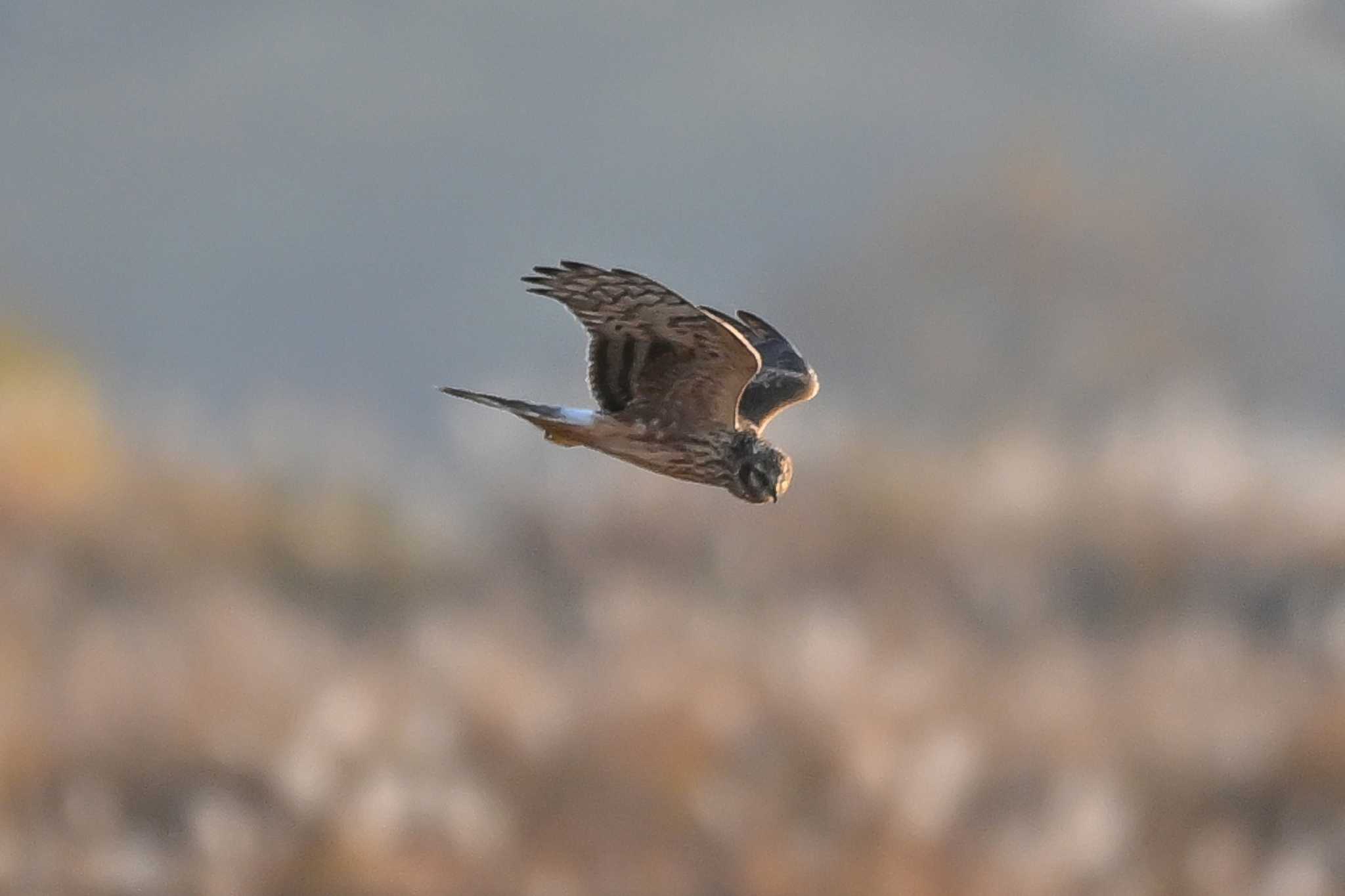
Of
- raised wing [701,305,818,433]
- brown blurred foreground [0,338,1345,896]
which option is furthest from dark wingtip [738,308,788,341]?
brown blurred foreground [0,338,1345,896]

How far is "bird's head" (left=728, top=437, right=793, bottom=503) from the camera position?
11.7ft

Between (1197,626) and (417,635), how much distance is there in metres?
3.92

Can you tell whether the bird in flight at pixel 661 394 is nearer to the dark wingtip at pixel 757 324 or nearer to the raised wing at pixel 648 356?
the raised wing at pixel 648 356

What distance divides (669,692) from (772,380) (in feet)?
21.3

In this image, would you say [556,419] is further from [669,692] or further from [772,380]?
[669,692]

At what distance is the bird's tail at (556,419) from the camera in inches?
131

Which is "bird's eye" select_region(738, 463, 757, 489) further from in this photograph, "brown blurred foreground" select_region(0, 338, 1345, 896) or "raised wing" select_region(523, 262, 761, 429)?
"brown blurred foreground" select_region(0, 338, 1345, 896)

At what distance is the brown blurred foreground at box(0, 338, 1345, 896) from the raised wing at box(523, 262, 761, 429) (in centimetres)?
558

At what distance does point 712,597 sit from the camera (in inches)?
486

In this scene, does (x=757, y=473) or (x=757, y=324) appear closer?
(x=757, y=473)

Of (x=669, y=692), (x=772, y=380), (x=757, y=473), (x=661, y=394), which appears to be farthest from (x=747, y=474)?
(x=669, y=692)

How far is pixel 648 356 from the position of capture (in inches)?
142

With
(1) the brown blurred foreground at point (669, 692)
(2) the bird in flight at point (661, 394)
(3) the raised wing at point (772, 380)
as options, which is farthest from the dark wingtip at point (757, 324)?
(1) the brown blurred foreground at point (669, 692)

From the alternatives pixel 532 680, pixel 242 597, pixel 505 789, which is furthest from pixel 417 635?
pixel 505 789
